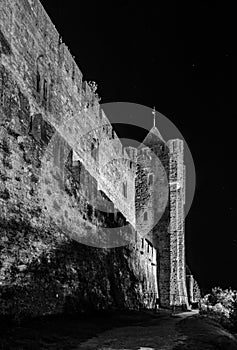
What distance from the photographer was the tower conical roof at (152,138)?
33.1 m

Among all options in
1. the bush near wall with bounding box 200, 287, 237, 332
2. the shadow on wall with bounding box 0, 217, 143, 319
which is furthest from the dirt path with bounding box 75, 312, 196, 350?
the bush near wall with bounding box 200, 287, 237, 332

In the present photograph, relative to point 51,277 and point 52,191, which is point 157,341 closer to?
point 51,277

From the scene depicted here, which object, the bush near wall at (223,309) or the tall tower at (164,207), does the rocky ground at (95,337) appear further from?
the tall tower at (164,207)

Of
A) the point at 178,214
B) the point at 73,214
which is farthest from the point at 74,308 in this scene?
the point at 178,214

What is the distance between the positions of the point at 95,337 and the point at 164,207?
72.7 ft

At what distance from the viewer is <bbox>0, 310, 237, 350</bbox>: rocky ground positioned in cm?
699

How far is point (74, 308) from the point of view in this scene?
34.8 feet

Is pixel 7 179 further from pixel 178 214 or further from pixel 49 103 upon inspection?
pixel 178 214

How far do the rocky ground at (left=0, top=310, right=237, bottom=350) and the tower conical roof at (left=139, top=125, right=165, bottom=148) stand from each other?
74.1 feet

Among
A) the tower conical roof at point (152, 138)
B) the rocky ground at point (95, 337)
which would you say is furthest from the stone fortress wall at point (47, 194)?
the tower conical roof at point (152, 138)

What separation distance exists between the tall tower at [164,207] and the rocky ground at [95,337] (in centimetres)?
1718

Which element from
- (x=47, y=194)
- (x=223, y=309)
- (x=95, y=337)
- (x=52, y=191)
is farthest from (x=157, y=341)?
(x=223, y=309)

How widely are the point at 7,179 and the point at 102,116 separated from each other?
14.4m

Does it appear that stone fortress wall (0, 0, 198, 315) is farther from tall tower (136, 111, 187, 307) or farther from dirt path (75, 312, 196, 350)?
tall tower (136, 111, 187, 307)
